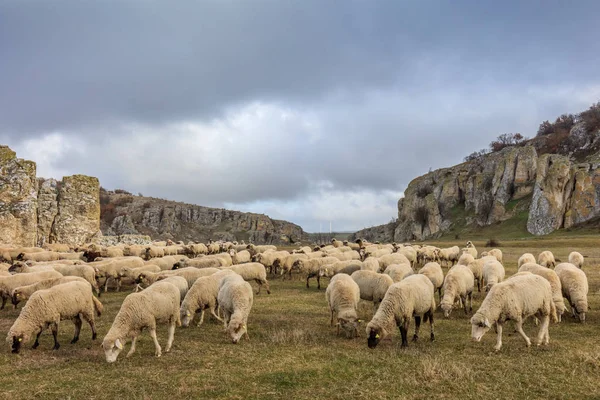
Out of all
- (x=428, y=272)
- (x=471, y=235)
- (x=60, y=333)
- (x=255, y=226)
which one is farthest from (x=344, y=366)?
(x=255, y=226)

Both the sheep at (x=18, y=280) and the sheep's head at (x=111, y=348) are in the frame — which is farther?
the sheep at (x=18, y=280)

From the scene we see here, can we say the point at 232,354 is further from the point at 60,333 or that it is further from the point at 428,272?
the point at 428,272

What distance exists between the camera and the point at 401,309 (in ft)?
35.4

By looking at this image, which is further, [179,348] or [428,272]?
[428,272]

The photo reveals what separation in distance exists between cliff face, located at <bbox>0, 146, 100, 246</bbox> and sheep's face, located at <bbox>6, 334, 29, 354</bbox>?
30.8m

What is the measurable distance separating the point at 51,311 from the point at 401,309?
10.2 meters

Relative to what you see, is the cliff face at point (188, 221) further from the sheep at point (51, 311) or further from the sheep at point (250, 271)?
the sheep at point (51, 311)

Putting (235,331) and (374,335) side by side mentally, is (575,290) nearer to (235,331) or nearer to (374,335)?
(374,335)

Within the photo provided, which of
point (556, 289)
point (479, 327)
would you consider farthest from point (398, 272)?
point (479, 327)

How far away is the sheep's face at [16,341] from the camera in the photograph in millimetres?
10453

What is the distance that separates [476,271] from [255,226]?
9317cm

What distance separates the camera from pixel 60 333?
1291 cm

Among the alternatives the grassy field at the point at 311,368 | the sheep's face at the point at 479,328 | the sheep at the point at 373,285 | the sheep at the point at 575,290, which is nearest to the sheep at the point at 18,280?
the grassy field at the point at 311,368

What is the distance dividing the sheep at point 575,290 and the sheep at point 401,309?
596 cm
